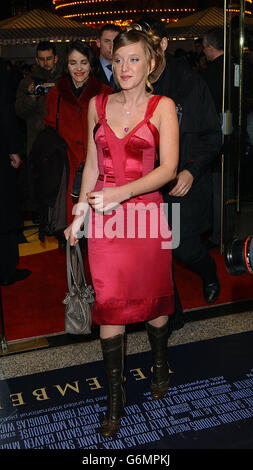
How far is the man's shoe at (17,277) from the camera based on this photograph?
470 centimetres

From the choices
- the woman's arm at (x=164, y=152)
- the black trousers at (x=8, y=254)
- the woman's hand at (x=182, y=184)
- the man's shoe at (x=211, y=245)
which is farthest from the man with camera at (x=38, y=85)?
the woman's arm at (x=164, y=152)

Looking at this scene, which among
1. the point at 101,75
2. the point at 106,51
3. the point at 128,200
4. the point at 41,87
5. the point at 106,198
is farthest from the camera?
the point at 41,87

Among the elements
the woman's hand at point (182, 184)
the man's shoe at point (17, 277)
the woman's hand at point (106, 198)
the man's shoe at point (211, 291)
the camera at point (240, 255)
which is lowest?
the man's shoe at point (17, 277)

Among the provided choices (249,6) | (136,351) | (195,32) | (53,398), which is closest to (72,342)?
(136,351)

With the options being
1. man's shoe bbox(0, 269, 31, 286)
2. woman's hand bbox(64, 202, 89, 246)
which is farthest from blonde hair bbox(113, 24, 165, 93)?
man's shoe bbox(0, 269, 31, 286)

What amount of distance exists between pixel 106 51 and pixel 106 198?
8.71 feet

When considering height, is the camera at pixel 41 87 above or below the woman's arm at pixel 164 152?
above

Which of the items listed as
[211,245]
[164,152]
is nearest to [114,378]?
[164,152]

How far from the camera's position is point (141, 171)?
2555 millimetres

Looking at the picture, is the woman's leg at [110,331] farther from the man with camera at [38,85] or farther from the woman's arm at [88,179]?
the man with camera at [38,85]

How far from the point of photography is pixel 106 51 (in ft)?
15.3

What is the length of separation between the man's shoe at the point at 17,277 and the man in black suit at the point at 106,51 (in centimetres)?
168

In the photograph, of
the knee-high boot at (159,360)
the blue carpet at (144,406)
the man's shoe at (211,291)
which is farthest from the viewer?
the man's shoe at (211,291)

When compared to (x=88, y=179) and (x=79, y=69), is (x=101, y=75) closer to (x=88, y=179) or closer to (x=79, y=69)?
(x=79, y=69)
